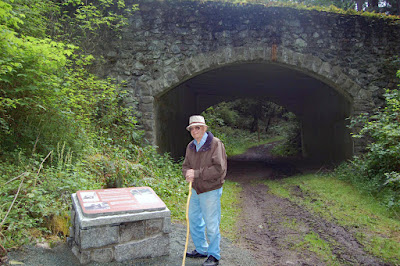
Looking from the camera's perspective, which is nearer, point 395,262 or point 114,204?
point 114,204

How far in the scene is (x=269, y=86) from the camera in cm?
1370

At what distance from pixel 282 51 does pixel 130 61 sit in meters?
3.76

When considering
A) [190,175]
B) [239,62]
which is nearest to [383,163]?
[239,62]

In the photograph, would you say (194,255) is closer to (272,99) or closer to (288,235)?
(288,235)

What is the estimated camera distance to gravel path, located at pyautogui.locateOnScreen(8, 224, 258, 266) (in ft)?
9.62

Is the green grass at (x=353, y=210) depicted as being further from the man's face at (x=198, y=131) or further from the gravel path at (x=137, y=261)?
the man's face at (x=198, y=131)

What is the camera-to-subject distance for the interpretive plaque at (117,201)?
9.91 ft

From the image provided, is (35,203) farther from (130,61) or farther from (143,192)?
(130,61)

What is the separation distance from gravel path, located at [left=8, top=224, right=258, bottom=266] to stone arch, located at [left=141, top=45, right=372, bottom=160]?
14.6 feet

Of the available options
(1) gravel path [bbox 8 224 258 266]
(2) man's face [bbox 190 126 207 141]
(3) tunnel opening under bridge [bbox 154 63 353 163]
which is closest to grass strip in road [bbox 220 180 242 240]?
(1) gravel path [bbox 8 224 258 266]

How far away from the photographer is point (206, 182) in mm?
3156

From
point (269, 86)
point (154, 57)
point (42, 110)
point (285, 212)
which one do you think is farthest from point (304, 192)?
point (269, 86)

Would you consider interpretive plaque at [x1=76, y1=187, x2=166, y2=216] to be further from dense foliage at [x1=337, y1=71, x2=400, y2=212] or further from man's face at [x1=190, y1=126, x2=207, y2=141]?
dense foliage at [x1=337, y1=71, x2=400, y2=212]

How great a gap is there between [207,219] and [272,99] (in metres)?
13.9
